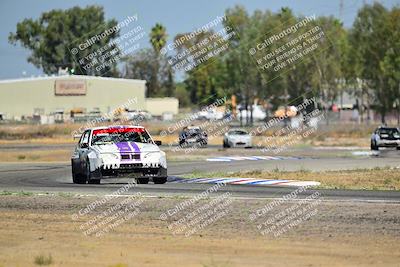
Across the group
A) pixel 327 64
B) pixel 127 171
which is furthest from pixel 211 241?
pixel 327 64

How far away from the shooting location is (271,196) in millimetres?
18531

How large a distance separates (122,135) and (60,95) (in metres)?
80.4

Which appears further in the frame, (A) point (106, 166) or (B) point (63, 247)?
(A) point (106, 166)

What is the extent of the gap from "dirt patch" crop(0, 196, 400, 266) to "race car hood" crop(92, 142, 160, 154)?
4.20 m

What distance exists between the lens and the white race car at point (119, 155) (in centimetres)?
2034

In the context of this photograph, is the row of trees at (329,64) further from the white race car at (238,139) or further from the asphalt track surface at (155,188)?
the asphalt track surface at (155,188)

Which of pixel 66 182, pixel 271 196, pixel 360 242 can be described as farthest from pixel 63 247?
pixel 66 182

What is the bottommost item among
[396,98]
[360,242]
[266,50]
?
[360,242]

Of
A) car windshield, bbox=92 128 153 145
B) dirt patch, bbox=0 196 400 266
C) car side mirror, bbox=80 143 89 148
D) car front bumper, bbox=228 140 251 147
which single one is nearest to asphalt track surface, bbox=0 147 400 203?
car side mirror, bbox=80 143 89 148

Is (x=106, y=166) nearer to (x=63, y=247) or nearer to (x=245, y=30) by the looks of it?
(x=63, y=247)

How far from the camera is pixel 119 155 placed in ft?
66.7

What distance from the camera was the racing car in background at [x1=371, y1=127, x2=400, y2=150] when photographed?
49688mm

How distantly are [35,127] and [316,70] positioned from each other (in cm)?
2961

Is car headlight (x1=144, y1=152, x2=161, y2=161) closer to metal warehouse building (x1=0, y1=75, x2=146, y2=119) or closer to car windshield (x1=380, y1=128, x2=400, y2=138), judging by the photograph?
car windshield (x1=380, y1=128, x2=400, y2=138)
